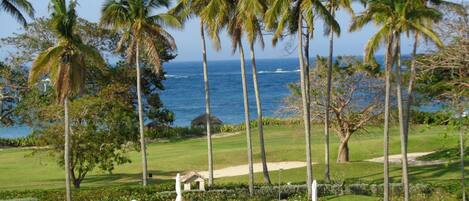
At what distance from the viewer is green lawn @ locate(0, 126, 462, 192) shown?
3797cm

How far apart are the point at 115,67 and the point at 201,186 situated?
3247 cm

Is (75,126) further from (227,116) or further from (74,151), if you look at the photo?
(227,116)

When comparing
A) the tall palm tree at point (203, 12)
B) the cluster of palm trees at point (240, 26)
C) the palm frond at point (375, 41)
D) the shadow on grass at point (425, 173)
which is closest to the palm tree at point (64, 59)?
the cluster of palm trees at point (240, 26)

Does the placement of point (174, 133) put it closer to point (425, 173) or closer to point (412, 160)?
point (412, 160)

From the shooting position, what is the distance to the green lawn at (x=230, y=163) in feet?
125

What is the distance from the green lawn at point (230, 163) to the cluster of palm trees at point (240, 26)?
17.0ft

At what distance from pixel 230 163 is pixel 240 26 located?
49.0ft

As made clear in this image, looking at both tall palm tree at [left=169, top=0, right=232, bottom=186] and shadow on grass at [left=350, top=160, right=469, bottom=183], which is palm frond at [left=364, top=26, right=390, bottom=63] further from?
shadow on grass at [left=350, top=160, right=469, bottom=183]

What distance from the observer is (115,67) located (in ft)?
201

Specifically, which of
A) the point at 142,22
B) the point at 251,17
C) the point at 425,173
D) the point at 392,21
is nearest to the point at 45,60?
the point at 142,22

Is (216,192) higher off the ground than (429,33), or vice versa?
(429,33)

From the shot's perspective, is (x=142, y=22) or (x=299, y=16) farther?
(x=142, y=22)

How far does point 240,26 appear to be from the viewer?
32469 millimetres

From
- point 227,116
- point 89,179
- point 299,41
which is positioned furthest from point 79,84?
point 227,116
